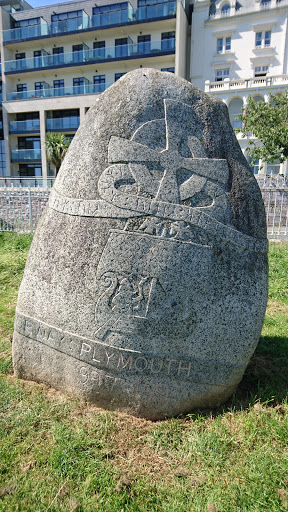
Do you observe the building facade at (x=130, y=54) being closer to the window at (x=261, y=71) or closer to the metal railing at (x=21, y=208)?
the window at (x=261, y=71)

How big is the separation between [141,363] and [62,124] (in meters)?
29.8

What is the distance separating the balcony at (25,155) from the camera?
99.6ft

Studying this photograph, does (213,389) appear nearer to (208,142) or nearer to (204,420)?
(204,420)

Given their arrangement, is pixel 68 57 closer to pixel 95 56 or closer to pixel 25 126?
pixel 95 56

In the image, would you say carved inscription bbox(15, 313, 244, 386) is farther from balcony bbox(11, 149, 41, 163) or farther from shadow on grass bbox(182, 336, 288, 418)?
balcony bbox(11, 149, 41, 163)

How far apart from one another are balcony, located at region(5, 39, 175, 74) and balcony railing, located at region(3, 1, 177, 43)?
2094 mm

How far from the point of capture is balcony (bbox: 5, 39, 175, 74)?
1031 inches

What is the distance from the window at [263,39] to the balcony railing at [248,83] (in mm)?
4219

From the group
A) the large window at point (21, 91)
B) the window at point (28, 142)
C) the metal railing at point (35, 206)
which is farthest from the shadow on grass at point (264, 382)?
the window at point (28, 142)

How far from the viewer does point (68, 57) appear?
94.3 feet

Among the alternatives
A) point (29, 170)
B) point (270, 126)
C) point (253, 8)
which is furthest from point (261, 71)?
point (29, 170)

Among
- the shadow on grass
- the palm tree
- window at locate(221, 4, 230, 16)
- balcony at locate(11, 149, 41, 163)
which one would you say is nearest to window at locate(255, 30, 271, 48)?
window at locate(221, 4, 230, 16)

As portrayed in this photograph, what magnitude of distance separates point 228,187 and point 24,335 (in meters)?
1.87

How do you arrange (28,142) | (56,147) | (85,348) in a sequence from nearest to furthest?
(85,348) → (56,147) → (28,142)
